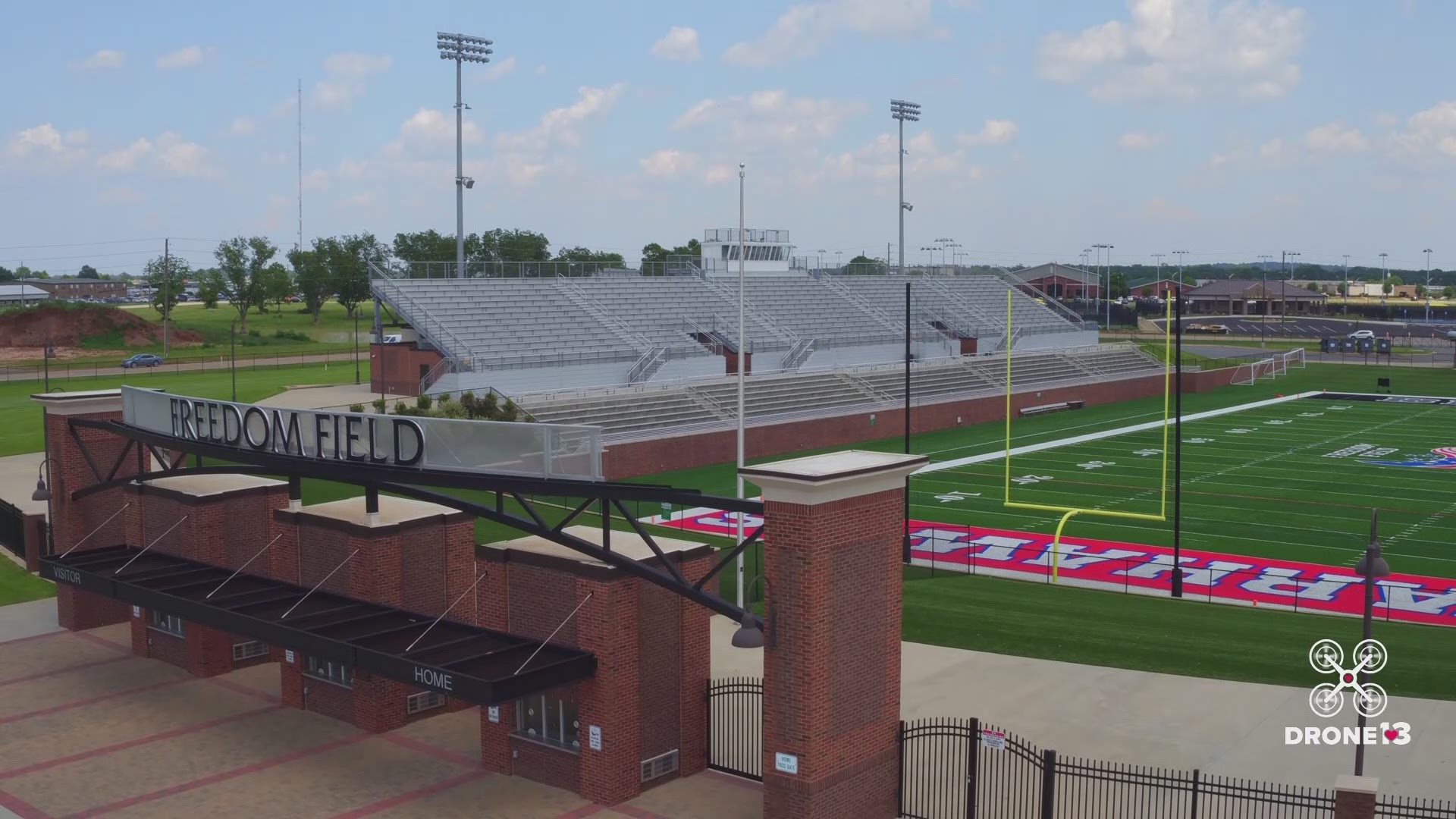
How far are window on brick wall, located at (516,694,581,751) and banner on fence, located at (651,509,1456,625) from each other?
47.2 ft

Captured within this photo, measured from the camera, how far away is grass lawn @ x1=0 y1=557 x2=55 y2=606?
28.1 m

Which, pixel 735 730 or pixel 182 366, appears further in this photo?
pixel 182 366

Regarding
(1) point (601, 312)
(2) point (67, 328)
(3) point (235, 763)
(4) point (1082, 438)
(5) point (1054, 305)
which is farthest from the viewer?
(2) point (67, 328)

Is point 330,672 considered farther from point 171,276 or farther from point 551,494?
point 171,276

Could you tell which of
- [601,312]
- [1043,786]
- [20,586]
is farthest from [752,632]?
[601,312]

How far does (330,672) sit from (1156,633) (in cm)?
1449

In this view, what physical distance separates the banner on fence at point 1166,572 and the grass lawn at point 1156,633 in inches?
54.1

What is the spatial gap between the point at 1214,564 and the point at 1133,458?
17.3 m

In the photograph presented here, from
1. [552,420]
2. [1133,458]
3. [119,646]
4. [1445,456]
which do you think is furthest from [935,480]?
[119,646]

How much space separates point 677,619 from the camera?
17.5m

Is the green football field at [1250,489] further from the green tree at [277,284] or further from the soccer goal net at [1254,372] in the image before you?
the green tree at [277,284]

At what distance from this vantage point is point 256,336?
103 metres

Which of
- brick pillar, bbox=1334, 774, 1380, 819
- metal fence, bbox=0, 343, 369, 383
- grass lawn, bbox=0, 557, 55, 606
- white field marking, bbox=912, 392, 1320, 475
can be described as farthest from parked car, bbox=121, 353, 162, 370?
brick pillar, bbox=1334, 774, 1380, 819

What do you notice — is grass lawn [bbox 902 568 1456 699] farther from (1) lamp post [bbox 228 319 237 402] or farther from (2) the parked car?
(2) the parked car
